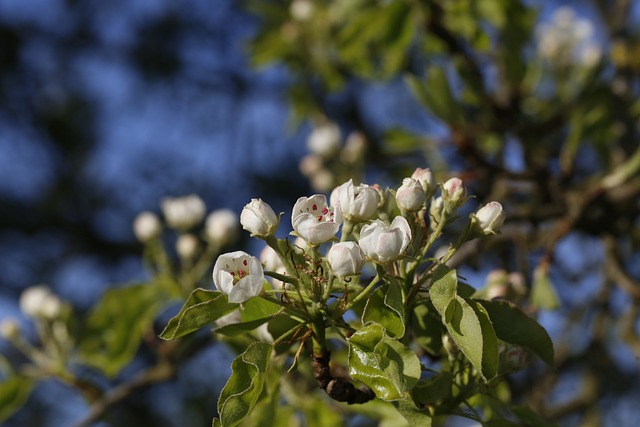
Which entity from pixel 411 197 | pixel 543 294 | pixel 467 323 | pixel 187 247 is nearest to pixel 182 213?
pixel 187 247

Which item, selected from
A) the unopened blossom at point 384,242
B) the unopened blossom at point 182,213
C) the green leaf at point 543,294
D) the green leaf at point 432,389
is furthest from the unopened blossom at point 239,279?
the unopened blossom at point 182,213

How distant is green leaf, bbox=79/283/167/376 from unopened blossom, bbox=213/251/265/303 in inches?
45.3

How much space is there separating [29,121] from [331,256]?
5.06m

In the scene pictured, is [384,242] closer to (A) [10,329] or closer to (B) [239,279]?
(B) [239,279]

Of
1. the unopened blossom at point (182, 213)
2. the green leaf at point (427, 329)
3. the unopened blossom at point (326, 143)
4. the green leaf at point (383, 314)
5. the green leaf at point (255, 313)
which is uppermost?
the green leaf at point (383, 314)

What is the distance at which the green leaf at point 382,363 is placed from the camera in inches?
42.6

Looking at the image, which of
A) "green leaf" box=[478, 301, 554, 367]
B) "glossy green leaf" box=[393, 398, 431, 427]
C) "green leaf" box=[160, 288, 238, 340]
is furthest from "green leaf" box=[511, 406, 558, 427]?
"green leaf" box=[160, 288, 238, 340]

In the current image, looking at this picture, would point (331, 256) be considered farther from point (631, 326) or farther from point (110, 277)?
point (110, 277)

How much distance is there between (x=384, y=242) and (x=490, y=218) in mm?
201

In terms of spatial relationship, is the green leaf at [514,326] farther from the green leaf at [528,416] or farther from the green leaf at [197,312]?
the green leaf at [197,312]

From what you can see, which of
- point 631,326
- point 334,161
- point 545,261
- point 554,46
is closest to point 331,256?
point 545,261

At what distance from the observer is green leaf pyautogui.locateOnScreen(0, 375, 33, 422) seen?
220 cm

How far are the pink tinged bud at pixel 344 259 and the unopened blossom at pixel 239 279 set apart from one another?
10cm

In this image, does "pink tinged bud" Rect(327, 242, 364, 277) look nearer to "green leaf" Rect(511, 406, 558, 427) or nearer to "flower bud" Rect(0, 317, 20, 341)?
"green leaf" Rect(511, 406, 558, 427)
